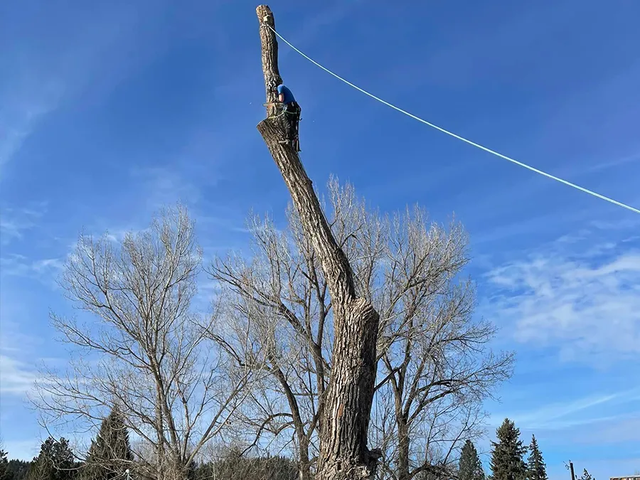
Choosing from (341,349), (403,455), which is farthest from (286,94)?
(403,455)

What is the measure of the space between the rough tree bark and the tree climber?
0.08 m

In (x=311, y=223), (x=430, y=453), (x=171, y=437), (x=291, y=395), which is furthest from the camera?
(x=430, y=453)

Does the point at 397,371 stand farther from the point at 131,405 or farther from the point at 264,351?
the point at 131,405

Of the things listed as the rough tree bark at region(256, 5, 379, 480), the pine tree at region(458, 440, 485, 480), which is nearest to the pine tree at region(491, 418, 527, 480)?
the pine tree at region(458, 440, 485, 480)

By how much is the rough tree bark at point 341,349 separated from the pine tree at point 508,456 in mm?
33665

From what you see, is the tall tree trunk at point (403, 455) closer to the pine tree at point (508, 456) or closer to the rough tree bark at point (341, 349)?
the rough tree bark at point (341, 349)

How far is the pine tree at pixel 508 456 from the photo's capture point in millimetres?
34906

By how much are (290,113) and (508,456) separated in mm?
35159

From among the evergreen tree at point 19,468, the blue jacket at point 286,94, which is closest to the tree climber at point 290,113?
the blue jacket at point 286,94

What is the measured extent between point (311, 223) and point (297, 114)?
1182mm

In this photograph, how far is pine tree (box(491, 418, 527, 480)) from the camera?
3491 cm

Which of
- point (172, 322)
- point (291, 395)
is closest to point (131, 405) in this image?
point (172, 322)

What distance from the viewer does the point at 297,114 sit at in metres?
5.90

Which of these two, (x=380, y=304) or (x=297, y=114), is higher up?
(x=380, y=304)
